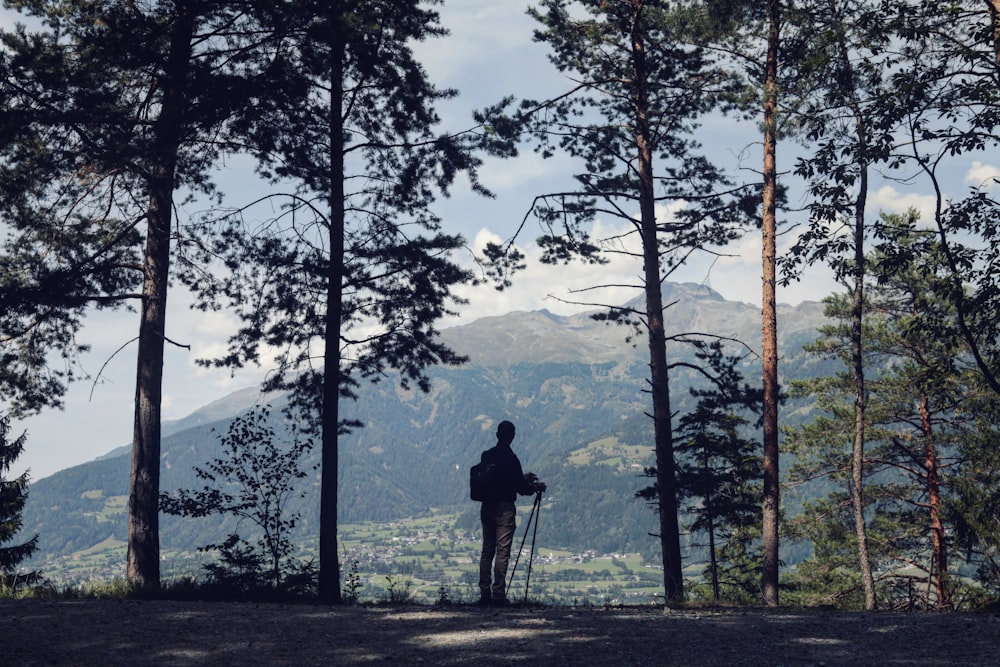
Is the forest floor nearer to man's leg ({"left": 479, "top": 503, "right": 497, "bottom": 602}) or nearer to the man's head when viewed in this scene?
man's leg ({"left": 479, "top": 503, "right": 497, "bottom": 602})

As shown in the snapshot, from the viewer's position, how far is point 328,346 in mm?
12719

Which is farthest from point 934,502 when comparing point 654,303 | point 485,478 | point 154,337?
point 154,337

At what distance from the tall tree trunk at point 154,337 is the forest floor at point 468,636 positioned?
319 cm

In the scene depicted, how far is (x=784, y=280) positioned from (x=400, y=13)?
29.6 feet

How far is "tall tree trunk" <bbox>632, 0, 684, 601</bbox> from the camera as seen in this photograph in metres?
14.6

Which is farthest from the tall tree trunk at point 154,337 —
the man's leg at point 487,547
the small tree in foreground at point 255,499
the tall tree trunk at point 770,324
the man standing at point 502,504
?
the tall tree trunk at point 770,324

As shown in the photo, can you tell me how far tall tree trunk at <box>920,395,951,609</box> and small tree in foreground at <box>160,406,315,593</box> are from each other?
18358 millimetres

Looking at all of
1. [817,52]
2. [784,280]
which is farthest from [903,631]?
[817,52]

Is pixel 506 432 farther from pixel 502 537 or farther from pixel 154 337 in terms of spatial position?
pixel 154 337

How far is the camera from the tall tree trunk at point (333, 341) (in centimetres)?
1211

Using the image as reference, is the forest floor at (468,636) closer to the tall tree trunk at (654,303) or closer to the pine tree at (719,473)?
the tall tree trunk at (654,303)

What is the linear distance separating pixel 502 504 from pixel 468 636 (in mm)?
2758

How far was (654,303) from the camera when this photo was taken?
15.4 metres

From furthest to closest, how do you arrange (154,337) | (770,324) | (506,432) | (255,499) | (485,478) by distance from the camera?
1. (770,324)
2. (154,337)
3. (255,499)
4. (506,432)
5. (485,478)
